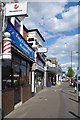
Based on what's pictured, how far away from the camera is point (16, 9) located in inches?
539

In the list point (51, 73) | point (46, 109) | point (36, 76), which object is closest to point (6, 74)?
point (46, 109)

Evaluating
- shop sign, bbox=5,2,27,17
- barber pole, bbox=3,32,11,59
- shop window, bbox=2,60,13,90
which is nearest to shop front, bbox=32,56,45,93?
shop window, bbox=2,60,13,90

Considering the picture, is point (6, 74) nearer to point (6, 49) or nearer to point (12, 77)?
point (12, 77)

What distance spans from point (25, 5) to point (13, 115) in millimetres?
5742

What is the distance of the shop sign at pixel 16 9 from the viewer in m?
13.5

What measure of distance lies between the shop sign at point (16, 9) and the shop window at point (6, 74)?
3095 mm

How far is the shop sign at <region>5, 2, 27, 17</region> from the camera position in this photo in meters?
13.5

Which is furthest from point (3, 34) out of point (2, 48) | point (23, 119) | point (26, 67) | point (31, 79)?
point (31, 79)

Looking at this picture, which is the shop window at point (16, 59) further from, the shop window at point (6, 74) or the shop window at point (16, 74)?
the shop window at point (6, 74)

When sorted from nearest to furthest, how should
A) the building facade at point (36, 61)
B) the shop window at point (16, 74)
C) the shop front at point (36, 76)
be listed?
the shop window at point (16, 74) < the shop front at point (36, 76) < the building facade at point (36, 61)

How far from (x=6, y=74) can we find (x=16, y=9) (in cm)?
440

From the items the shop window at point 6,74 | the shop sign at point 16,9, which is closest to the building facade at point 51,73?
the shop window at point 6,74

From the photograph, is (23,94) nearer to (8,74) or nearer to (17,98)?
(17,98)

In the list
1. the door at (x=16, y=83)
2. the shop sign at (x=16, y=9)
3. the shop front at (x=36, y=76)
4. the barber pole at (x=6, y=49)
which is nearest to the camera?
the barber pole at (x=6, y=49)
